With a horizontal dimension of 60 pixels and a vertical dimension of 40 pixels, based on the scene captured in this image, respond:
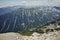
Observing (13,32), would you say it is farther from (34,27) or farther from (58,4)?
(58,4)

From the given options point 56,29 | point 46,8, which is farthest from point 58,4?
point 56,29

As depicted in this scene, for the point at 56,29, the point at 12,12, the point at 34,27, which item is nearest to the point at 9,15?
the point at 12,12

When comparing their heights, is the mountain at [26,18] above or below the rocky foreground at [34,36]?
above

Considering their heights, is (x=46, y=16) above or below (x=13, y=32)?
above

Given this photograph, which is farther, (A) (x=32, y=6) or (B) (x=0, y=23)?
(A) (x=32, y=6)

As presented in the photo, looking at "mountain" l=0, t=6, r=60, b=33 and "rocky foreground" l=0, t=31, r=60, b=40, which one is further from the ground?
"mountain" l=0, t=6, r=60, b=33

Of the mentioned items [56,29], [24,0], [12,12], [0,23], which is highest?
[24,0]

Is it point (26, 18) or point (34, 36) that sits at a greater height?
point (26, 18)
